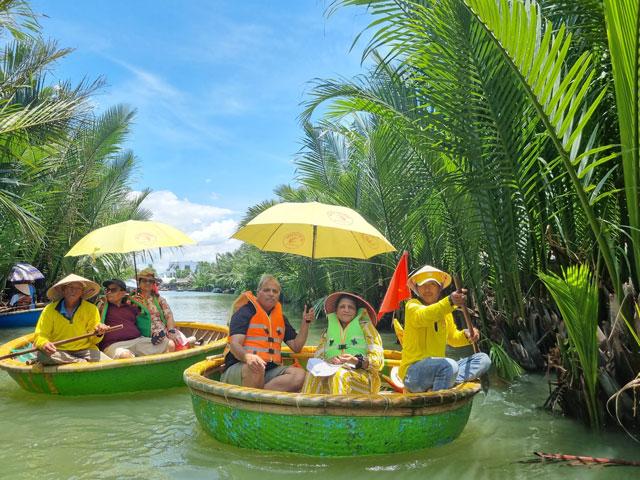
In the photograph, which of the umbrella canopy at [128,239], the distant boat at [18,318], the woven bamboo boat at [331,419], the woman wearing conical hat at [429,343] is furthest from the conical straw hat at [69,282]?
the distant boat at [18,318]

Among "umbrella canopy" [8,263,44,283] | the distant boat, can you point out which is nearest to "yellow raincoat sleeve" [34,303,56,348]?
the distant boat

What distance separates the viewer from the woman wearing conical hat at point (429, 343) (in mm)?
4340

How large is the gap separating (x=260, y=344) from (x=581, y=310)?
249 centimetres

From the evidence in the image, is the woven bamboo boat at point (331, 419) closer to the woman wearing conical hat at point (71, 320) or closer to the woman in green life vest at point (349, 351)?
the woman in green life vest at point (349, 351)

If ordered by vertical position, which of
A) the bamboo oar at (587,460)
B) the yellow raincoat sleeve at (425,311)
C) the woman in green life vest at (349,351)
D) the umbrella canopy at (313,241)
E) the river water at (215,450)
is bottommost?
the river water at (215,450)

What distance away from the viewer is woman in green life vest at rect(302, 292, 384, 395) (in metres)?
4.40

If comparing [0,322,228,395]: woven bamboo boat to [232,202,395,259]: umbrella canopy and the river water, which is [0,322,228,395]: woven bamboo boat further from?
[232,202,395,259]: umbrella canopy

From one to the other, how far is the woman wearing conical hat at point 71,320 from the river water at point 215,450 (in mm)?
536

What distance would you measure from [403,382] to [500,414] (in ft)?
5.14

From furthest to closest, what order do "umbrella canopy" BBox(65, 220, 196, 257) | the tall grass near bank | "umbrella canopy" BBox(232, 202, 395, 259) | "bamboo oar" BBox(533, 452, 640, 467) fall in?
"umbrella canopy" BBox(65, 220, 196, 257) < "umbrella canopy" BBox(232, 202, 395, 259) < the tall grass near bank < "bamboo oar" BBox(533, 452, 640, 467)

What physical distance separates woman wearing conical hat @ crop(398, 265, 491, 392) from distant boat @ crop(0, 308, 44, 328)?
12.8m

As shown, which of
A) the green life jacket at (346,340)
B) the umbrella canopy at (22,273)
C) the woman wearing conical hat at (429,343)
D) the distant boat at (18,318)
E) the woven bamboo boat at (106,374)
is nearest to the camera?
the woman wearing conical hat at (429,343)

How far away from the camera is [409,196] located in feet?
27.3

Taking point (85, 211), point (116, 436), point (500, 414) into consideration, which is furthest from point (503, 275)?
point (85, 211)
